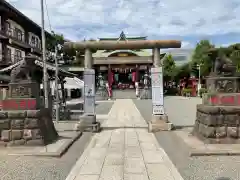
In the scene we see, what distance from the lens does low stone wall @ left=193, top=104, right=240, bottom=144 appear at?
788 centimetres

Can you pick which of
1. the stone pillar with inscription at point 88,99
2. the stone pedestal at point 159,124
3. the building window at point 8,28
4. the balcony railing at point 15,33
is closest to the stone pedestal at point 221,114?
the stone pedestal at point 159,124

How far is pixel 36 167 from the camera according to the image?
6207mm

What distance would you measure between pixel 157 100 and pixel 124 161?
4924 mm

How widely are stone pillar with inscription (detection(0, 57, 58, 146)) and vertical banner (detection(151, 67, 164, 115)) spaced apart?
4155 millimetres

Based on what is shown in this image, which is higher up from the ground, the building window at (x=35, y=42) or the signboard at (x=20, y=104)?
the building window at (x=35, y=42)

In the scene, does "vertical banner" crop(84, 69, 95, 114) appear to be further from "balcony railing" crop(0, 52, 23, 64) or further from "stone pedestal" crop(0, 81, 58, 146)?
"balcony railing" crop(0, 52, 23, 64)

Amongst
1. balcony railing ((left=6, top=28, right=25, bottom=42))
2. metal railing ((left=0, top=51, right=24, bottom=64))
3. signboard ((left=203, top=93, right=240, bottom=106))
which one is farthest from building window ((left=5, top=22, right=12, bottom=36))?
signboard ((left=203, top=93, right=240, bottom=106))

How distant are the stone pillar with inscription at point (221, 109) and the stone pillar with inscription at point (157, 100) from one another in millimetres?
2158

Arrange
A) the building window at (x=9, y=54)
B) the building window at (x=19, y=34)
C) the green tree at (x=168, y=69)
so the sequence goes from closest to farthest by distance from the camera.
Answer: the building window at (x=9, y=54) < the building window at (x=19, y=34) < the green tree at (x=168, y=69)

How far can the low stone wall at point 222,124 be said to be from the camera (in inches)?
310

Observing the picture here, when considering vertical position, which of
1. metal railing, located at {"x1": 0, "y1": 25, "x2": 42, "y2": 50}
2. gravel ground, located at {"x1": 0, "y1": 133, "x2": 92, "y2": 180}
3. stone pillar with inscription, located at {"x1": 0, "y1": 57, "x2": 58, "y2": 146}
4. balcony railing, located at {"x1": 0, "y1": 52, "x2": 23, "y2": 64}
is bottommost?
gravel ground, located at {"x1": 0, "y1": 133, "x2": 92, "y2": 180}

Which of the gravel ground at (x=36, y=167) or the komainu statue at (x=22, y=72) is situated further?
the komainu statue at (x=22, y=72)

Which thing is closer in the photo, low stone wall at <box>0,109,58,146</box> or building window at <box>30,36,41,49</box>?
low stone wall at <box>0,109,58,146</box>

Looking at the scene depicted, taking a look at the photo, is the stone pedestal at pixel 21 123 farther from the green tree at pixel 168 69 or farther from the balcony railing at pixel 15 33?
the green tree at pixel 168 69
